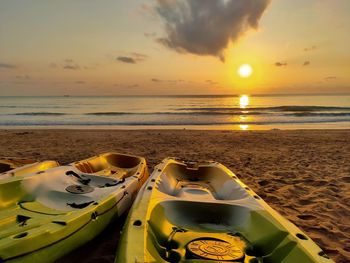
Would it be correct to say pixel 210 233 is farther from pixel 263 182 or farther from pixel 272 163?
pixel 272 163

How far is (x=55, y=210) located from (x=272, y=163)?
6198 mm

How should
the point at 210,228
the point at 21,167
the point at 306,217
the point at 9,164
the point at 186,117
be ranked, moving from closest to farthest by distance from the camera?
the point at 210,228 → the point at 306,217 → the point at 21,167 → the point at 9,164 → the point at 186,117

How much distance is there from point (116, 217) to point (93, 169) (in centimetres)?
242

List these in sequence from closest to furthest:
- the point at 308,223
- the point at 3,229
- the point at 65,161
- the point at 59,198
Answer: the point at 3,229
the point at 59,198
the point at 308,223
the point at 65,161

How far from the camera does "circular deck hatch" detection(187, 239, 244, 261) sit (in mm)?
2387

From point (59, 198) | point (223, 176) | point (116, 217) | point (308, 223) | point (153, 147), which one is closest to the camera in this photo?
point (116, 217)

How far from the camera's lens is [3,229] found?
2.81 meters

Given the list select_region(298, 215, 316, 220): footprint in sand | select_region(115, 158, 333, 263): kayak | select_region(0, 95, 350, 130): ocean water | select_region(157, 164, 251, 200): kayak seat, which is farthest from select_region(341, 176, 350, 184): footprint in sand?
select_region(0, 95, 350, 130): ocean water

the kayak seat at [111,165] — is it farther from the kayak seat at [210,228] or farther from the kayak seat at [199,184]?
the kayak seat at [210,228]

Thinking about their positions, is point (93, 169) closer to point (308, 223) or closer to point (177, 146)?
point (308, 223)

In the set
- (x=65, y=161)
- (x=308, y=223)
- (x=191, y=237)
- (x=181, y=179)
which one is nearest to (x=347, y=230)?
(x=308, y=223)

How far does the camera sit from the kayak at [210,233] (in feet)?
7.13

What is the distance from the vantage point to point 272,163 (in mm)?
7949

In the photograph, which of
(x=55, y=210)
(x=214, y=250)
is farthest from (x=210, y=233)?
(x=55, y=210)
